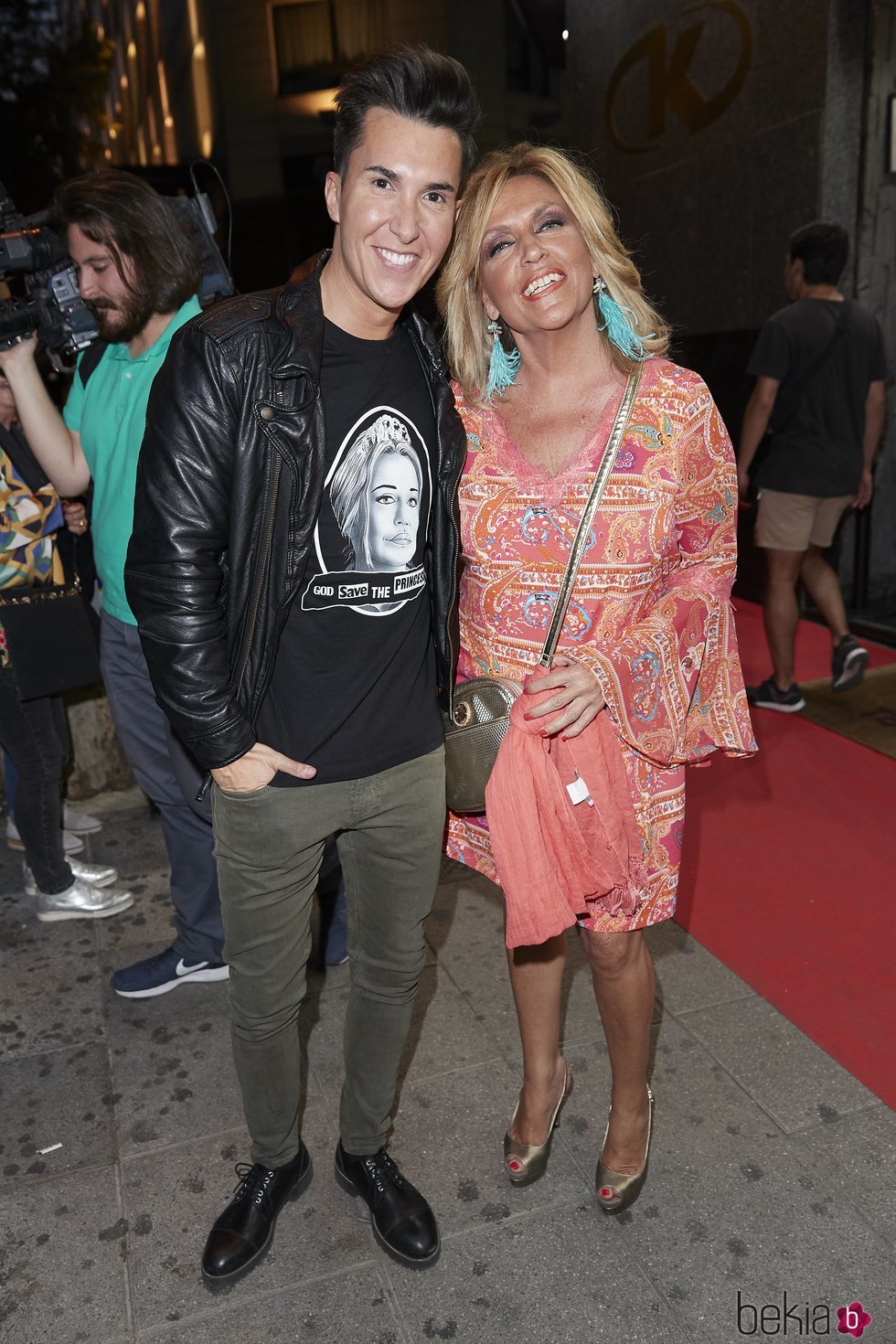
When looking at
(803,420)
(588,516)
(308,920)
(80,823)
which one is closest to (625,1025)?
(308,920)

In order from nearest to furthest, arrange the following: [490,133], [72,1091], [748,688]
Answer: [72,1091], [748,688], [490,133]

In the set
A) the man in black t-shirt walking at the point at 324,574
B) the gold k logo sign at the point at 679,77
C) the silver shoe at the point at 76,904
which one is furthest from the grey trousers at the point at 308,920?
the gold k logo sign at the point at 679,77

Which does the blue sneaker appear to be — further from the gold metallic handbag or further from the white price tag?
the white price tag

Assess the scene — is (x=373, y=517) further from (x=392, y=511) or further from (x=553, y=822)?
(x=553, y=822)

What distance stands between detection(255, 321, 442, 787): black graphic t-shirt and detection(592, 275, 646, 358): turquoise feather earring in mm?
409

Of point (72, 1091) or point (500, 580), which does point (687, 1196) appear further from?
point (72, 1091)

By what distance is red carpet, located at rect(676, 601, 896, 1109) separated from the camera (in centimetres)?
273

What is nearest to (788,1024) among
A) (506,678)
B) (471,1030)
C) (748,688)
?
(471,1030)

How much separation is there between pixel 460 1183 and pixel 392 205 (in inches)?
79.2

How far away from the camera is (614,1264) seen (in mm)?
1998

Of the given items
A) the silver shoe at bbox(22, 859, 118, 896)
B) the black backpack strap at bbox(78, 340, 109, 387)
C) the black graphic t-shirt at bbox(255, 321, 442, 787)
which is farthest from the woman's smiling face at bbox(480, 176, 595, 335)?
the silver shoe at bbox(22, 859, 118, 896)

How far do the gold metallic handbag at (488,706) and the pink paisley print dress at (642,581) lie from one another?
2 centimetres

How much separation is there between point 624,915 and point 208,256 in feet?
8.99

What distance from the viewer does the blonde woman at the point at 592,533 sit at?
1.84 metres
